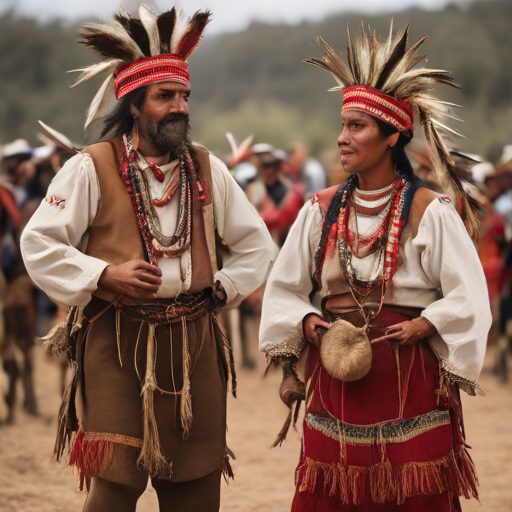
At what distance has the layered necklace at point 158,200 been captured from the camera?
3.87 metres

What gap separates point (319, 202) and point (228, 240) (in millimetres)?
483

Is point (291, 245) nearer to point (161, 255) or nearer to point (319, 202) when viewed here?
point (319, 202)

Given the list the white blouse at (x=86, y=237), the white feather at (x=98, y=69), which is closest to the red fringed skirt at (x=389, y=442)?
the white blouse at (x=86, y=237)

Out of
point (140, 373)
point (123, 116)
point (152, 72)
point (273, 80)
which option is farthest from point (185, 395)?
point (273, 80)

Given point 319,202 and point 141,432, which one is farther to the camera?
point 319,202

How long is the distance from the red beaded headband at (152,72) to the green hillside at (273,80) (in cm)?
3471

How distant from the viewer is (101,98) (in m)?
4.18

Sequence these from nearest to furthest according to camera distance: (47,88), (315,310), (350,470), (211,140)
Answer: (350,470)
(315,310)
(47,88)
(211,140)

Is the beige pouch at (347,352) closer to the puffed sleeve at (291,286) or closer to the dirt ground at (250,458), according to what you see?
the puffed sleeve at (291,286)

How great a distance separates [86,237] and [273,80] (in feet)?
229

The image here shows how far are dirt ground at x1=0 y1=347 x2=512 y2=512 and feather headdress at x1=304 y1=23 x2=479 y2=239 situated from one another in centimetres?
215

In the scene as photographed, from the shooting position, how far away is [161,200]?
3945 mm

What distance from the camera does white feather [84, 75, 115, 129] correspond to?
418 centimetres

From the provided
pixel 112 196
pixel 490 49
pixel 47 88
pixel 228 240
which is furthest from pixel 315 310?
pixel 490 49
